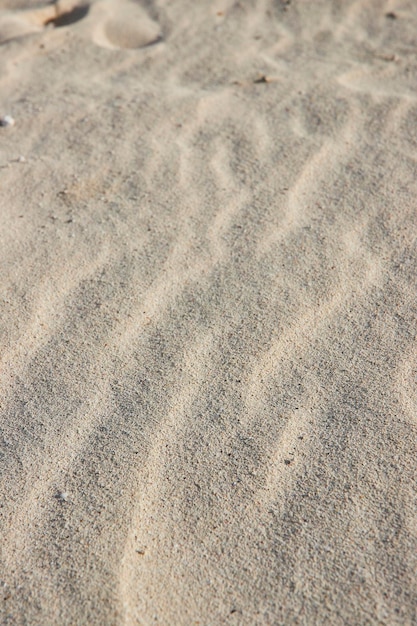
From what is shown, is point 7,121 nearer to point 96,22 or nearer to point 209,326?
point 96,22

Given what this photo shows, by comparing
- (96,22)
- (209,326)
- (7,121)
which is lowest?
(209,326)

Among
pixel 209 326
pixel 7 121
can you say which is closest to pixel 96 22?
pixel 7 121

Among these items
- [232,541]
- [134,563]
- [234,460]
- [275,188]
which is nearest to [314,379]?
[234,460]

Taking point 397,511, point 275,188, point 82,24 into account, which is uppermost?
point 82,24

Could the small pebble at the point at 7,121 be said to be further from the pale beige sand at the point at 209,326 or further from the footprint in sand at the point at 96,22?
the footprint in sand at the point at 96,22

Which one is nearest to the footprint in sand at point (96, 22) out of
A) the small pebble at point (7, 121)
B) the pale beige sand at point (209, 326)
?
the pale beige sand at point (209, 326)

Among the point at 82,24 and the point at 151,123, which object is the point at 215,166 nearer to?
the point at 151,123
